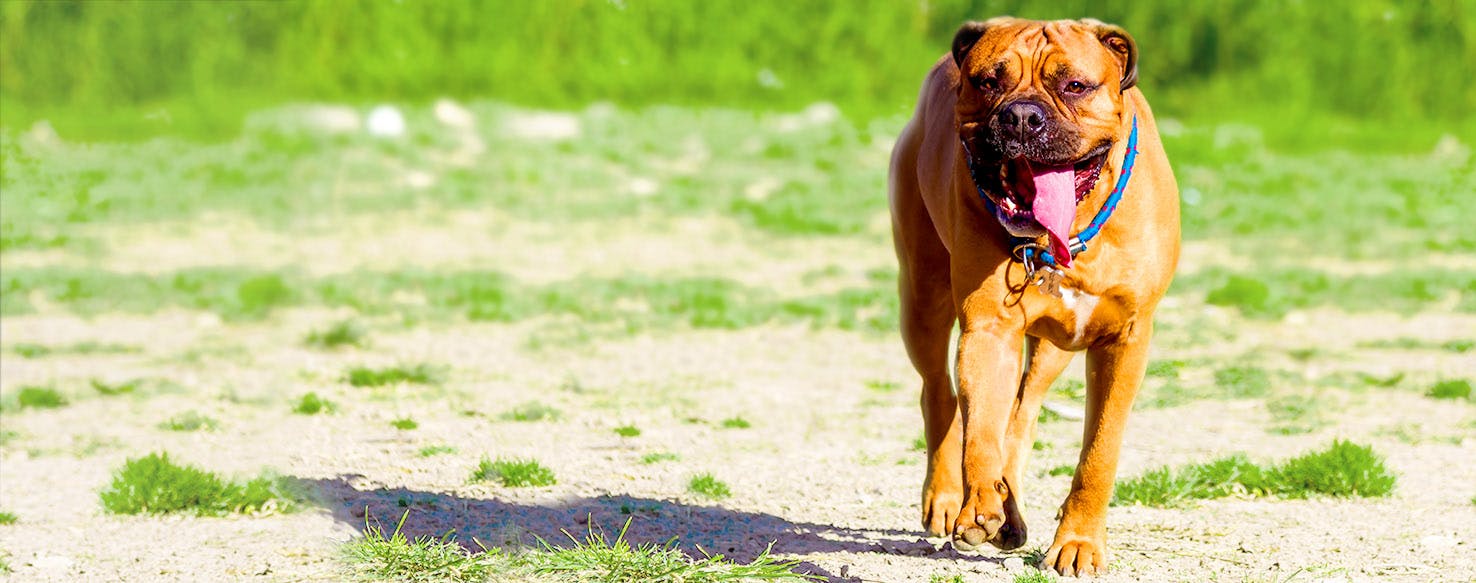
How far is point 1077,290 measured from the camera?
4.87 metres

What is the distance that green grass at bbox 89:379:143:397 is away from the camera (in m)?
8.68

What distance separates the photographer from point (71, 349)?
393 inches

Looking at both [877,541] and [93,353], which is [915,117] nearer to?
[877,541]

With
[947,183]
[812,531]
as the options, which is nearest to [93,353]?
[812,531]

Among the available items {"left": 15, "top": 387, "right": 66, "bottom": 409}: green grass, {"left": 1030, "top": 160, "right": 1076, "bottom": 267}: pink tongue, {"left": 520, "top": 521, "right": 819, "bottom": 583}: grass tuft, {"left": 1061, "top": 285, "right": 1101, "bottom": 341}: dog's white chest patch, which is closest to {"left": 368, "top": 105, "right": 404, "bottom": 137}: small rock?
{"left": 15, "top": 387, "right": 66, "bottom": 409}: green grass

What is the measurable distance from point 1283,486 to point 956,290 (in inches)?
86.7

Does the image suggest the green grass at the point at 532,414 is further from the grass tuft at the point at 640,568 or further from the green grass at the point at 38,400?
the grass tuft at the point at 640,568

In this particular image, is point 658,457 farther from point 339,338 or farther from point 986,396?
Result: point 339,338

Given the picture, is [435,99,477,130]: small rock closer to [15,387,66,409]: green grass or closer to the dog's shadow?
[15,387,66,409]: green grass

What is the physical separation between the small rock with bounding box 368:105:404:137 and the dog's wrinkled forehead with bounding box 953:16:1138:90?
13.6 m

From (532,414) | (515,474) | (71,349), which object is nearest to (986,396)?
(515,474)

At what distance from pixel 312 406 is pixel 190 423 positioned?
57 centimetres

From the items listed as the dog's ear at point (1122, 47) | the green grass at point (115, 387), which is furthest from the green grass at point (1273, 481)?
the green grass at point (115, 387)

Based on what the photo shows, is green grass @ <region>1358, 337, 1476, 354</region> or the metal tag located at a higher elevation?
the metal tag
